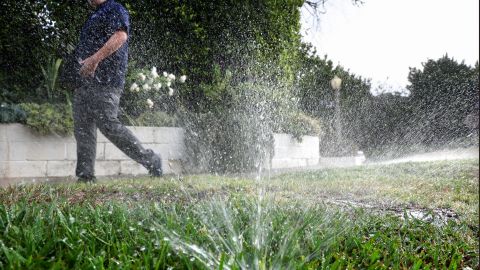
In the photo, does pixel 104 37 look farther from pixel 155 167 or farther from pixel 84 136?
pixel 155 167

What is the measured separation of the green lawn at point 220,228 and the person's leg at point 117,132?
0.35 feet

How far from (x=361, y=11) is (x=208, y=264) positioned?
192 centimetres

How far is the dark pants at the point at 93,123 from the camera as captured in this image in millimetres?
1895

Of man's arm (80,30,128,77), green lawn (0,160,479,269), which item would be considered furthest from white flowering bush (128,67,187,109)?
green lawn (0,160,479,269)

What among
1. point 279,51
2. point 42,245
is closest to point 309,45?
point 279,51

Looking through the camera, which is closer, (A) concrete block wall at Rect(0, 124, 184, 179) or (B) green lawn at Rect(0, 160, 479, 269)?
(B) green lawn at Rect(0, 160, 479, 269)

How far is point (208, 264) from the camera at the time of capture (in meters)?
1.19

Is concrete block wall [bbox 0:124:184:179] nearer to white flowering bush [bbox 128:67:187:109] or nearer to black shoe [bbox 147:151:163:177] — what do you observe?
black shoe [bbox 147:151:163:177]

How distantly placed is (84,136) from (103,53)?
41 cm

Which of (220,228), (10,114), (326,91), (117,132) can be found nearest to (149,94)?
(117,132)

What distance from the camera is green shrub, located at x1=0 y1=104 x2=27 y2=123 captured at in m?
2.00

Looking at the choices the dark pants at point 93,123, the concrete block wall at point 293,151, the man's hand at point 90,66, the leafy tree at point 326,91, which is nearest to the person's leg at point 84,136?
the dark pants at point 93,123

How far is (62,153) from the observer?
6.44ft

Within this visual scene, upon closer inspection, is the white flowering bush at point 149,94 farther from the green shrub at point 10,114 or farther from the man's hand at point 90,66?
the green shrub at point 10,114
